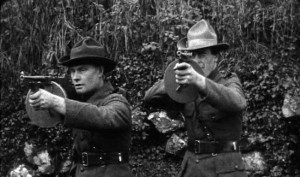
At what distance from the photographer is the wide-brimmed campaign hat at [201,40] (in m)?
5.22

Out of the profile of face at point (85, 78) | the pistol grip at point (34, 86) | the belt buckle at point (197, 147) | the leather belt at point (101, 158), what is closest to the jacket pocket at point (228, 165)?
the belt buckle at point (197, 147)

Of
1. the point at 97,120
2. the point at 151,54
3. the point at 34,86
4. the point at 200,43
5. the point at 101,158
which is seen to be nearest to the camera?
the point at 34,86

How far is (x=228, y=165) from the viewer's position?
199 inches

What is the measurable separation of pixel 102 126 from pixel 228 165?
1226 mm

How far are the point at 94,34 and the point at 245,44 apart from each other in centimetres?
254

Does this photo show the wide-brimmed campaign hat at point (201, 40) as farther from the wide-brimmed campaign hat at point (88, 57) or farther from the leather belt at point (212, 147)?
the leather belt at point (212, 147)

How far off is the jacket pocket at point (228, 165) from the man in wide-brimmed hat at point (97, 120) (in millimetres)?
782

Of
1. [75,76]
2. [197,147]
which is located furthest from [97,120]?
[197,147]

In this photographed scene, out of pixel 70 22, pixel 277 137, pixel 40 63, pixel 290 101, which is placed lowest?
pixel 277 137

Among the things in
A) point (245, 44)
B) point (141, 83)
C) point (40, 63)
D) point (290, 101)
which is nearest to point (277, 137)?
point (290, 101)

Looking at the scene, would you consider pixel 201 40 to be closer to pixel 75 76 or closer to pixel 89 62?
pixel 89 62

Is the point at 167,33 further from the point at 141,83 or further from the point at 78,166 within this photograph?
the point at 78,166

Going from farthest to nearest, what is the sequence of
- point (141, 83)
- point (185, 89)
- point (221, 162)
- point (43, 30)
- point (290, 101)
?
point (43, 30) → point (141, 83) → point (290, 101) → point (221, 162) → point (185, 89)

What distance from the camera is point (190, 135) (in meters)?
5.23
